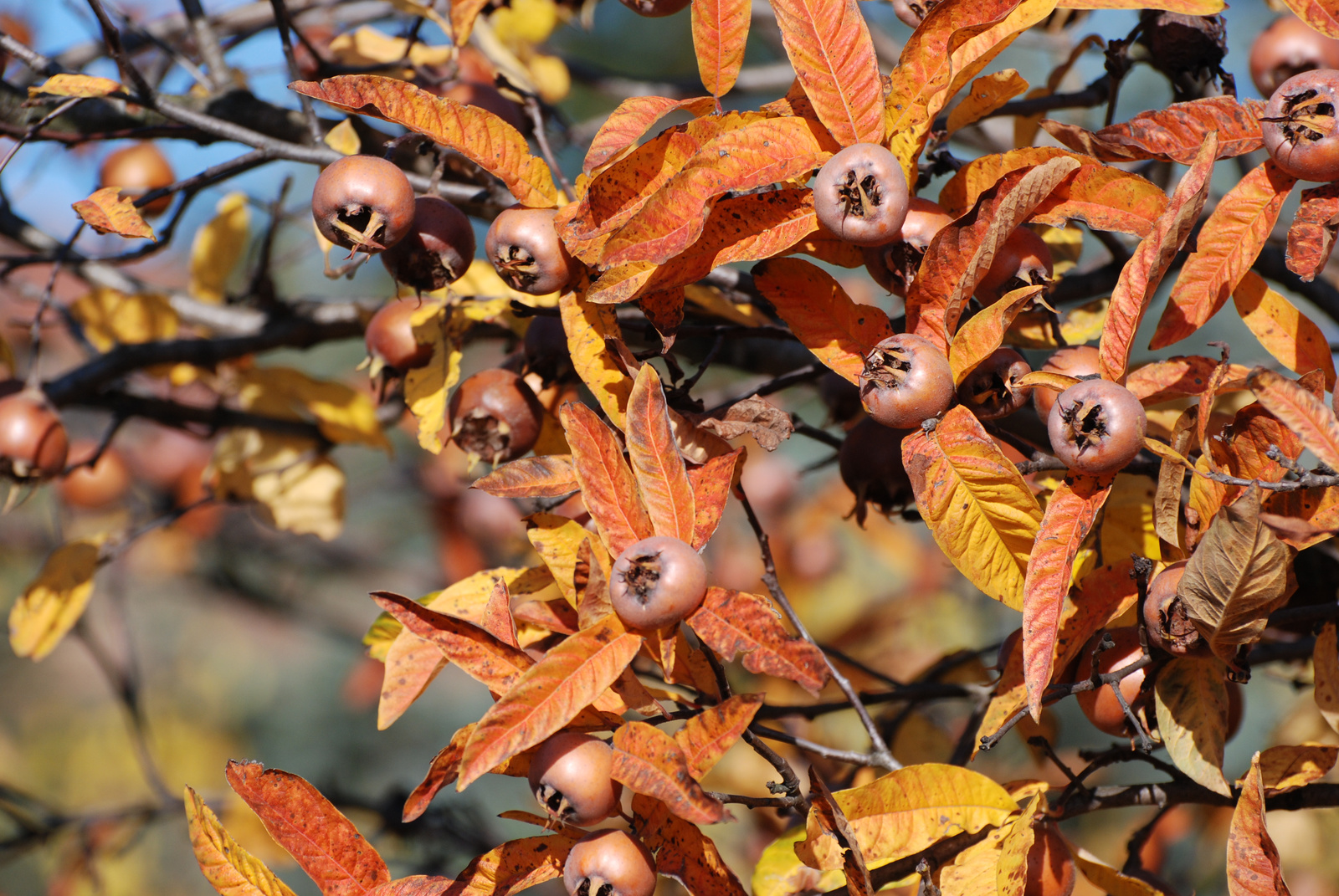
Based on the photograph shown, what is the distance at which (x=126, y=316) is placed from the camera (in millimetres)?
1976

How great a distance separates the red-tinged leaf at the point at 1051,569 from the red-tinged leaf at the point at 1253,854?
0.69 ft

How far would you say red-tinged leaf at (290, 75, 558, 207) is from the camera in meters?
0.96

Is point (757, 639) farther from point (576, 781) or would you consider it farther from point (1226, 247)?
point (1226, 247)

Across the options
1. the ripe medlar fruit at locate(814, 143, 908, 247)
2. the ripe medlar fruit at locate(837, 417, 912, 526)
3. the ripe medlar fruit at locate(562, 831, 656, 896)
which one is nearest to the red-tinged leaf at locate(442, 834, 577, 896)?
the ripe medlar fruit at locate(562, 831, 656, 896)

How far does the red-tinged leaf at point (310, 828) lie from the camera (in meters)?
0.97

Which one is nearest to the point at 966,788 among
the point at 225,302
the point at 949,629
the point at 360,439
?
the point at 360,439

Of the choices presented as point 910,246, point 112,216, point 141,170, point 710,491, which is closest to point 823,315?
point 910,246

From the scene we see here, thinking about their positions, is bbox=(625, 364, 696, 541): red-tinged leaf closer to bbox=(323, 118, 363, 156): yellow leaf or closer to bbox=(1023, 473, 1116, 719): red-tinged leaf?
bbox=(1023, 473, 1116, 719): red-tinged leaf

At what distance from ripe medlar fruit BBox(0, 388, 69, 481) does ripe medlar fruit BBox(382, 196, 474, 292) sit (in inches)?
34.6

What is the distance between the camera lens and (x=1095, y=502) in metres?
0.87

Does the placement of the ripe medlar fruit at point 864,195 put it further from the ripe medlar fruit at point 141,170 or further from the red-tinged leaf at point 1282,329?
the ripe medlar fruit at point 141,170

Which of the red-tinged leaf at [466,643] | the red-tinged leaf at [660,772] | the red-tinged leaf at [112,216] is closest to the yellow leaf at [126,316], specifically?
the red-tinged leaf at [112,216]

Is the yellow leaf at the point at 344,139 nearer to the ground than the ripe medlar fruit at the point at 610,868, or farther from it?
farther from it

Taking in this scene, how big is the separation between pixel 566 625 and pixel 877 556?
281 centimetres
